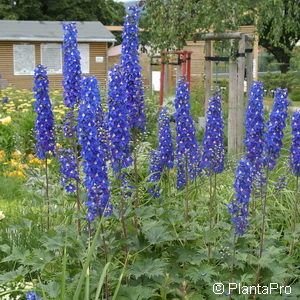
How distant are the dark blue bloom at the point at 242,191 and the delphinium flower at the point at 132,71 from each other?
1069 millimetres

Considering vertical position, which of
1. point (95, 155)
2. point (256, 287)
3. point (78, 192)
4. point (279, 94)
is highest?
point (279, 94)

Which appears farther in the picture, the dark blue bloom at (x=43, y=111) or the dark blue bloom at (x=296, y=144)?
the dark blue bloom at (x=43, y=111)

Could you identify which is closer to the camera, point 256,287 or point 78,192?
point 256,287

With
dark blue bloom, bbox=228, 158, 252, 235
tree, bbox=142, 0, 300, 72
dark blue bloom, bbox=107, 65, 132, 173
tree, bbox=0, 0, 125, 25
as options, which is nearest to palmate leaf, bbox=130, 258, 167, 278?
dark blue bloom, bbox=228, 158, 252, 235

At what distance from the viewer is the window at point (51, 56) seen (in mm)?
29884

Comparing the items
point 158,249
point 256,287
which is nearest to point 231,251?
point 256,287

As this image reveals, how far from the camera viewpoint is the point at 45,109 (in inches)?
190

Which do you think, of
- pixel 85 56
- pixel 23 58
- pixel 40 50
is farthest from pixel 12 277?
pixel 40 50

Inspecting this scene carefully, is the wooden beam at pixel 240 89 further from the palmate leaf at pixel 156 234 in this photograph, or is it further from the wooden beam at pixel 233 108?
the palmate leaf at pixel 156 234

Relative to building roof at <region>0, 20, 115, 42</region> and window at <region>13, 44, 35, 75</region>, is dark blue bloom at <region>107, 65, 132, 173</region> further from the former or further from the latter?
window at <region>13, 44, 35, 75</region>

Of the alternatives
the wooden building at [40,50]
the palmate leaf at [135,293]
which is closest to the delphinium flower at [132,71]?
the palmate leaf at [135,293]

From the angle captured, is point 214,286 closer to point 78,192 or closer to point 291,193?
point 78,192

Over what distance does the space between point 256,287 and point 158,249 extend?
36.5 inches

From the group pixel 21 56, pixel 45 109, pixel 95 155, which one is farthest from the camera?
pixel 21 56
